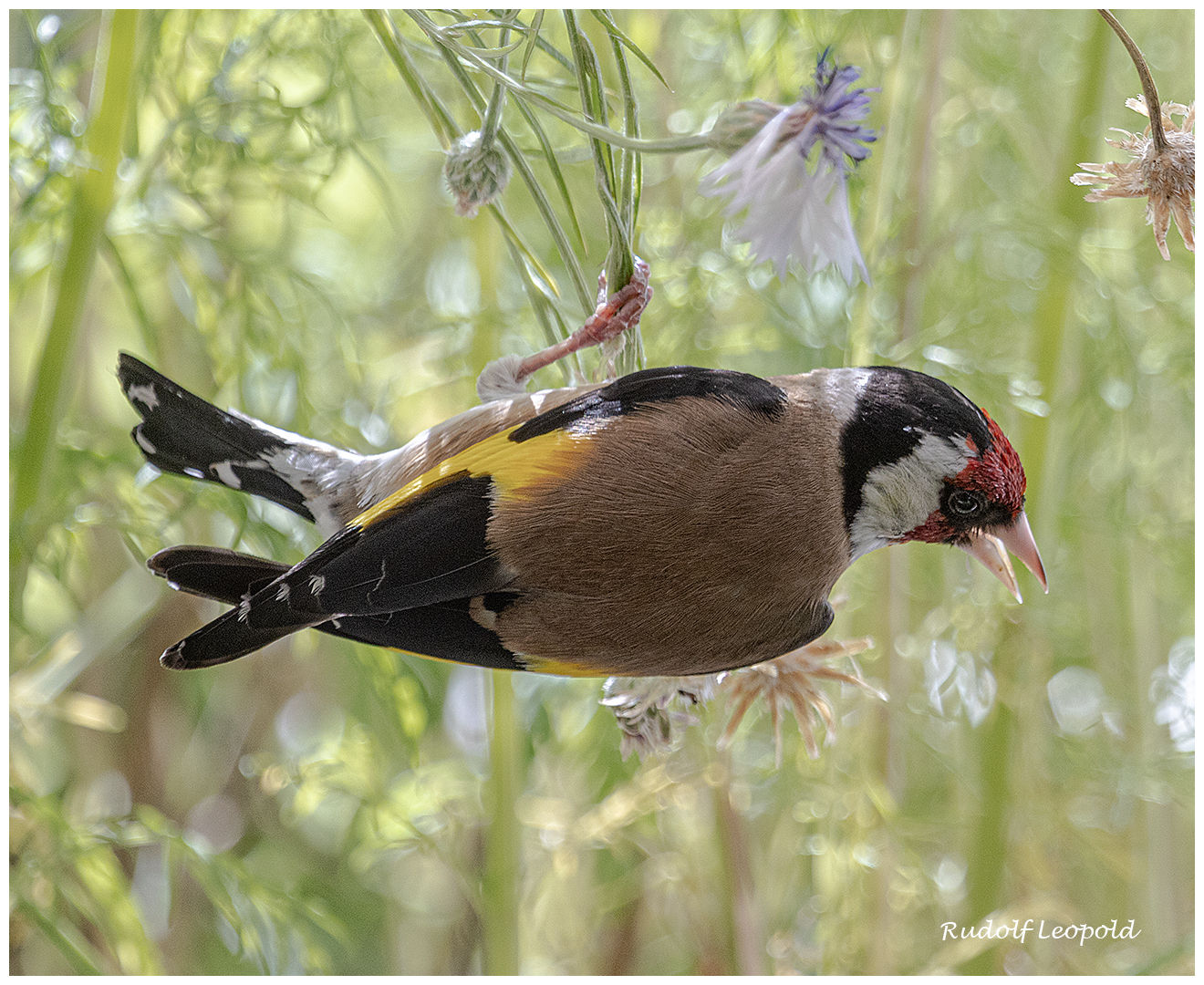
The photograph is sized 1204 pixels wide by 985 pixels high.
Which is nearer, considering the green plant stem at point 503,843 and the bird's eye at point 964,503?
the bird's eye at point 964,503

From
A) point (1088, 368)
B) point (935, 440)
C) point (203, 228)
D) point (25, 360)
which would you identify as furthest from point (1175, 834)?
point (25, 360)

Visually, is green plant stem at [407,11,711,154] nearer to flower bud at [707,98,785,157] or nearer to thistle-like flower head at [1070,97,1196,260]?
flower bud at [707,98,785,157]

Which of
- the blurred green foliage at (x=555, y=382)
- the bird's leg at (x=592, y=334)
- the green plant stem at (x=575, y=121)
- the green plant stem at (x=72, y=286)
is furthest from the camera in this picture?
the blurred green foliage at (x=555, y=382)

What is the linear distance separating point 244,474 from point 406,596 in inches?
10.1

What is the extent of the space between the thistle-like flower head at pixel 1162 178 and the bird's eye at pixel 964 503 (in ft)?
0.56

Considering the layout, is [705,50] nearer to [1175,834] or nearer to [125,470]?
[125,470]

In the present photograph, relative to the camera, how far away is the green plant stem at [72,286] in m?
0.74

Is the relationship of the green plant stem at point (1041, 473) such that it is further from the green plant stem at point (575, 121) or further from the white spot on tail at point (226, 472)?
the white spot on tail at point (226, 472)

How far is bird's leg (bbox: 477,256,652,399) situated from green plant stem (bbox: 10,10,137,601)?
319 millimetres

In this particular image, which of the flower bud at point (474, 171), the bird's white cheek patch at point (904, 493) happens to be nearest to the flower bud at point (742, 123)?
the flower bud at point (474, 171)

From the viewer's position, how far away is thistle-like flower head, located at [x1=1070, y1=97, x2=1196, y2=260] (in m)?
0.52

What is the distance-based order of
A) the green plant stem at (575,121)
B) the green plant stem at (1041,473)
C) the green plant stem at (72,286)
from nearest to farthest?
the green plant stem at (575,121)
the green plant stem at (72,286)
the green plant stem at (1041,473)

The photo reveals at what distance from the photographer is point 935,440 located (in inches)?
24.6

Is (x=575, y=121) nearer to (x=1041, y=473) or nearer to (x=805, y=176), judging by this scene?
(x=805, y=176)
